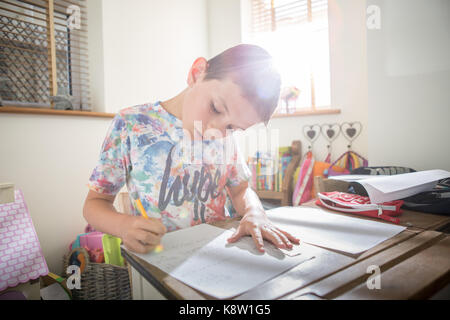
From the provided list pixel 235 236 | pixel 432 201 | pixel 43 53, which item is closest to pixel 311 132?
pixel 432 201

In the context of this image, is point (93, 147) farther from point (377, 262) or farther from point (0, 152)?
point (377, 262)

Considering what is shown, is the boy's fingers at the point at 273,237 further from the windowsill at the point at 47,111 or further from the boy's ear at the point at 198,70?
the windowsill at the point at 47,111

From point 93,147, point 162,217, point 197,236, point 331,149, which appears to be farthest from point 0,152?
point 331,149

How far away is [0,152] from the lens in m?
1.27

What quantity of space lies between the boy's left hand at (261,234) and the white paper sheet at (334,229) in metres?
0.05

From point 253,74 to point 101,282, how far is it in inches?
47.4

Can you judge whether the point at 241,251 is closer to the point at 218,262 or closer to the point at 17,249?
the point at 218,262

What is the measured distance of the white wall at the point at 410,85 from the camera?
113 centimetres

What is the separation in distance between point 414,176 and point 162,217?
836 millimetres


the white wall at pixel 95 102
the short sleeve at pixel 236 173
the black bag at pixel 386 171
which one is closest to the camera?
the short sleeve at pixel 236 173

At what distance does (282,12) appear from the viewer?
2203 mm

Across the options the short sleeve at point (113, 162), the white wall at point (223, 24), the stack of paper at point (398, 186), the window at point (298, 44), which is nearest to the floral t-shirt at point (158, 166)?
the short sleeve at point (113, 162)
